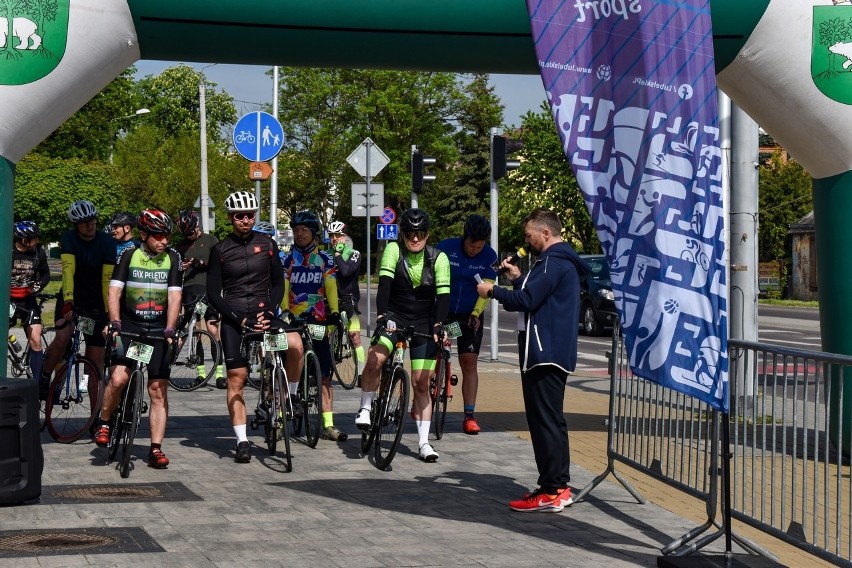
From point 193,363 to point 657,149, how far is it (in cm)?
962

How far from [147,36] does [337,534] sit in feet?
12.6

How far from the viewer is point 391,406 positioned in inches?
376

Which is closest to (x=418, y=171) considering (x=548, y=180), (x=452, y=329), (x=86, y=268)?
(x=86, y=268)

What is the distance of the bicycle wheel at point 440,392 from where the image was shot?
10.9 m

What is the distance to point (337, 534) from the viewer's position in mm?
7109

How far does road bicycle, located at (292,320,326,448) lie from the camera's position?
10.4 metres

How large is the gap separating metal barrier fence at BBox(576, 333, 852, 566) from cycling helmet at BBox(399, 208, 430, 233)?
99.9 inches

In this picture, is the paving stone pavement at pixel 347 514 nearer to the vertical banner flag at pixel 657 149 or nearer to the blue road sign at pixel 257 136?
the vertical banner flag at pixel 657 149

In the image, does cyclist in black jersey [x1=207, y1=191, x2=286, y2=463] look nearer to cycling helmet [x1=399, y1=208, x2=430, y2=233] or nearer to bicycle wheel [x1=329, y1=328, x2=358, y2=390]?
cycling helmet [x1=399, y1=208, x2=430, y2=233]

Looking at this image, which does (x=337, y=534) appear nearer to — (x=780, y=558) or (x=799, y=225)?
(x=780, y=558)

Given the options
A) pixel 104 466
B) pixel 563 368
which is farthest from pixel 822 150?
pixel 104 466

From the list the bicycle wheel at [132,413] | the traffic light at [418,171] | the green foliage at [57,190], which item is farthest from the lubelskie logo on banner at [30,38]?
the green foliage at [57,190]

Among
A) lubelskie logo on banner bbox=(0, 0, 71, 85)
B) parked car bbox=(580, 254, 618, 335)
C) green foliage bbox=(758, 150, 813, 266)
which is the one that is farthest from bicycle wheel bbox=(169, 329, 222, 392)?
green foliage bbox=(758, 150, 813, 266)

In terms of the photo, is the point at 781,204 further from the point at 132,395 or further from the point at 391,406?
the point at 132,395
